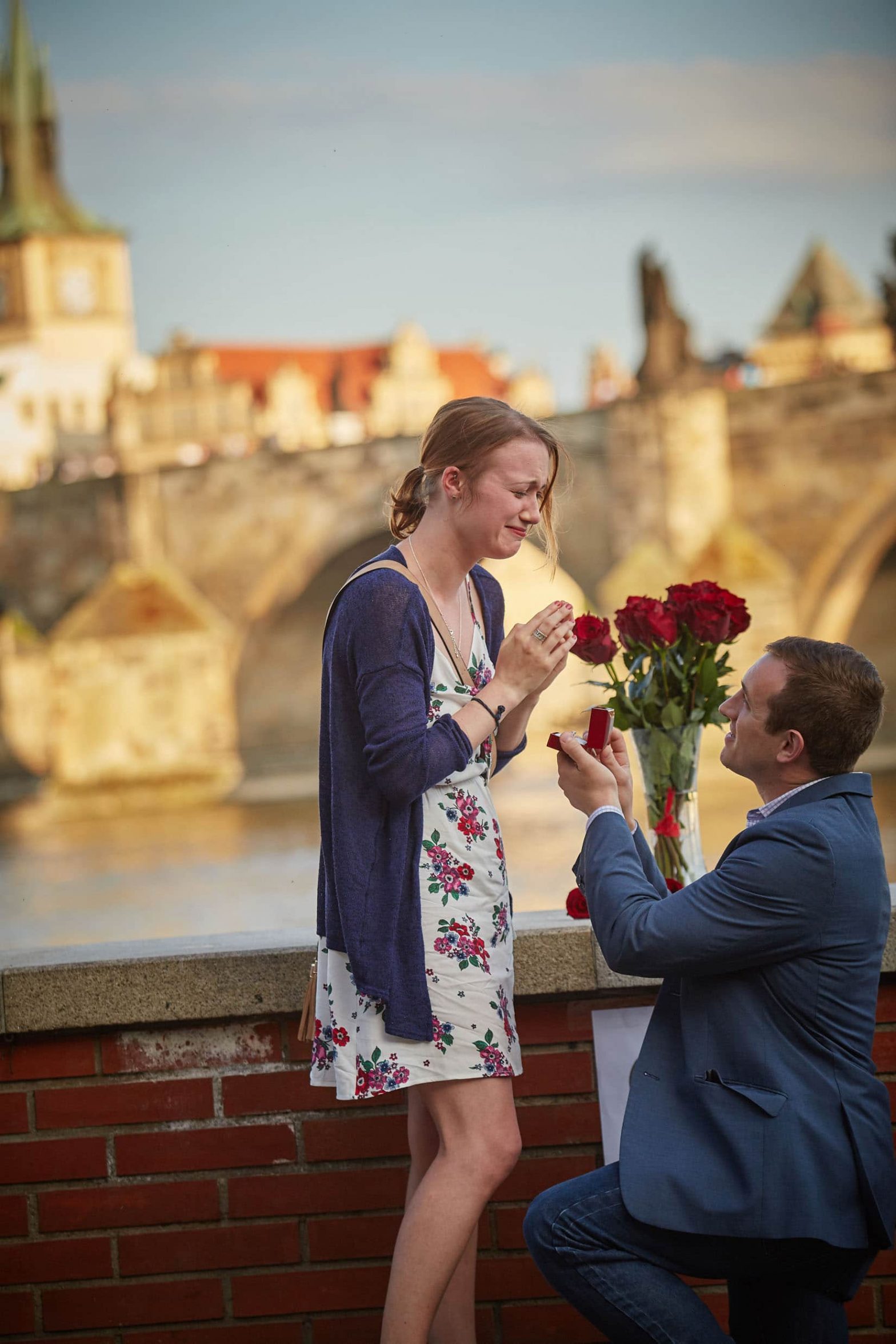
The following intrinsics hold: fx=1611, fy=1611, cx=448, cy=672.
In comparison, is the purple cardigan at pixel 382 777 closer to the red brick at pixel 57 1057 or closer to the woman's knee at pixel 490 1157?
the woman's knee at pixel 490 1157

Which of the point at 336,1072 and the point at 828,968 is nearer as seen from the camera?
the point at 828,968

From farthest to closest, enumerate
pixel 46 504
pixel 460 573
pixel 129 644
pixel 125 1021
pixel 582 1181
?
pixel 46 504, pixel 129 644, pixel 125 1021, pixel 460 573, pixel 582 1181

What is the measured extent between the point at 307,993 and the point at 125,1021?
0.35 metres

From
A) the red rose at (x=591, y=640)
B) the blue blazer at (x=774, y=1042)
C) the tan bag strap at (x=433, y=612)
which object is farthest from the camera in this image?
the red rose at (x=591, y=640)

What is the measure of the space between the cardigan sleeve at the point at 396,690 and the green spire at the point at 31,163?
167ft

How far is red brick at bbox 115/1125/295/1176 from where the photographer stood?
2355 millimetres

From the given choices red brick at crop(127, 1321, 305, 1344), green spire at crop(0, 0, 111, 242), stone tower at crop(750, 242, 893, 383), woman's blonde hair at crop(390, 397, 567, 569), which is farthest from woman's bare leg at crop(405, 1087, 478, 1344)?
green spire at crop(0, 0, 111, 242)

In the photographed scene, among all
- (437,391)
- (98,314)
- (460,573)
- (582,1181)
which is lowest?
(582,1181)

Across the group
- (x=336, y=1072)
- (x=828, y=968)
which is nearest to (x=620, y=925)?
(x=828, y=968)

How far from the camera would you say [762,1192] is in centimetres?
169

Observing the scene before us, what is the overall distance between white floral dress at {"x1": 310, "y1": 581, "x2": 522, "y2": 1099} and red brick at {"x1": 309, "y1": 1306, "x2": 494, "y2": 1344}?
0.53m

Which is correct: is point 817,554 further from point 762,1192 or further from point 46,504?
point 762,1192

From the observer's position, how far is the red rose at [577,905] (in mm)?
2191

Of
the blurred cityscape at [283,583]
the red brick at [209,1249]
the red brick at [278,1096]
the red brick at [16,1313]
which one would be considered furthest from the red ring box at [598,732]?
the blurred cityscape at [283,583]
